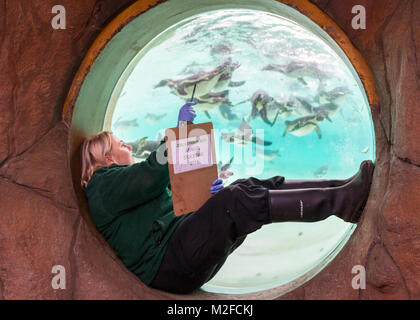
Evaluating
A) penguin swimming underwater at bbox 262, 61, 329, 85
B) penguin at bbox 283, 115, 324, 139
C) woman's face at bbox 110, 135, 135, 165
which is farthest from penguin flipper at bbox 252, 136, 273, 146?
woman's face at bbox 110, 135, 135, 165

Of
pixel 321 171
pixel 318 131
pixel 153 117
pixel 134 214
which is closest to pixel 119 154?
pixel 134 214

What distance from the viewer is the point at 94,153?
7.89 feet

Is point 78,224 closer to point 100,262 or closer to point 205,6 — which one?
point 100,262

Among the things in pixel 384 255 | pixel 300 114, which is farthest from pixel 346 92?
pixel 384 255

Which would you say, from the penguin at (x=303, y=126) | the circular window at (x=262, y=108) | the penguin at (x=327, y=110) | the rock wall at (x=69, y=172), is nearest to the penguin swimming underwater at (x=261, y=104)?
the circular window at (x=262, y=108)

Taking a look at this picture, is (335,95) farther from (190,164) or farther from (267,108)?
(190,164)

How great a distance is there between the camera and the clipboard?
86.6 inches

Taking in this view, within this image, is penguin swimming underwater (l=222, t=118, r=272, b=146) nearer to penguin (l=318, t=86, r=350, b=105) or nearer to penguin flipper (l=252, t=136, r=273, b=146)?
penguin flipper (l=252, t=136, r=273, b=146)

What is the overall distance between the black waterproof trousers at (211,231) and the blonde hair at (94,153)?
1.65 ft

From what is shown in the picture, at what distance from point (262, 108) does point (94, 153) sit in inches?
102

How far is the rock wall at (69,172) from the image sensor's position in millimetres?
1791

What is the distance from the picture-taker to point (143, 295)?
83.7 inches

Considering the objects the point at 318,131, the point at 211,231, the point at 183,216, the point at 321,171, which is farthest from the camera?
the point at 318,131

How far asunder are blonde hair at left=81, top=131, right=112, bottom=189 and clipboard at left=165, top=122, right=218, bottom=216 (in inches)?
16.5
